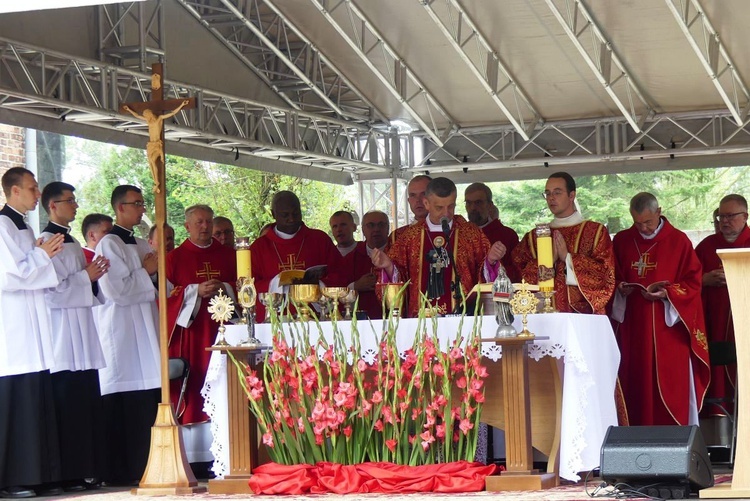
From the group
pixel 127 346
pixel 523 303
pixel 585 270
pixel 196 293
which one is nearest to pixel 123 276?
pixel 127 346

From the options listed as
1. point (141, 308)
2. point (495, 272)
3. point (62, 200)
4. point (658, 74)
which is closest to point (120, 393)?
point (141, 308)

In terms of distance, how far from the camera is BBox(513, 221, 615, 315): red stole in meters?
7.05

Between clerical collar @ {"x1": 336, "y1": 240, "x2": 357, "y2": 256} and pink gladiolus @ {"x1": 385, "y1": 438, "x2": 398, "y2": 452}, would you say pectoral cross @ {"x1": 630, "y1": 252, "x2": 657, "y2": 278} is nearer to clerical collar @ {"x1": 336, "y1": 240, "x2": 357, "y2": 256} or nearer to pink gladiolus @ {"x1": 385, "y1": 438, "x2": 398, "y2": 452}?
clerical collar @ {"x1": 336, "y1": 240, "x2": 357, "y2": 256}

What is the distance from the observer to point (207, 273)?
28.0 feet

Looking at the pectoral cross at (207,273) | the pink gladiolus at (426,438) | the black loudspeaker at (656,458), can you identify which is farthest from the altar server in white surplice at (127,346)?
the black loudspeaker at (656,458)

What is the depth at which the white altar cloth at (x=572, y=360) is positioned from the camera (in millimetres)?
5766

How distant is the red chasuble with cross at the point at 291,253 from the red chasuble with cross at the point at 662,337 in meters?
2.08

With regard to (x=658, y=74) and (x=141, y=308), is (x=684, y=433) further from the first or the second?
(x=658, y=74)

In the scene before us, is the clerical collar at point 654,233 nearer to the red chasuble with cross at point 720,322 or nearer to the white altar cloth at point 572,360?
the red chasuble with cross at point 720,322

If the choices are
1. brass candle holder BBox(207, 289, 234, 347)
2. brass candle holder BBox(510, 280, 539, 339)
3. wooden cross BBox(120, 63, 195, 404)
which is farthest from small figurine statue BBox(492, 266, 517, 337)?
wooden cross BBox(120, 63, 195, 404)

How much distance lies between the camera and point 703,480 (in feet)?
16.6

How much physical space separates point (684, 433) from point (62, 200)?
158 inches

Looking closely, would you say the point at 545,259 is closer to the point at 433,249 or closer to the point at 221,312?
the point at 433,249

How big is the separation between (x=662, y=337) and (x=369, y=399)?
2782 mm
